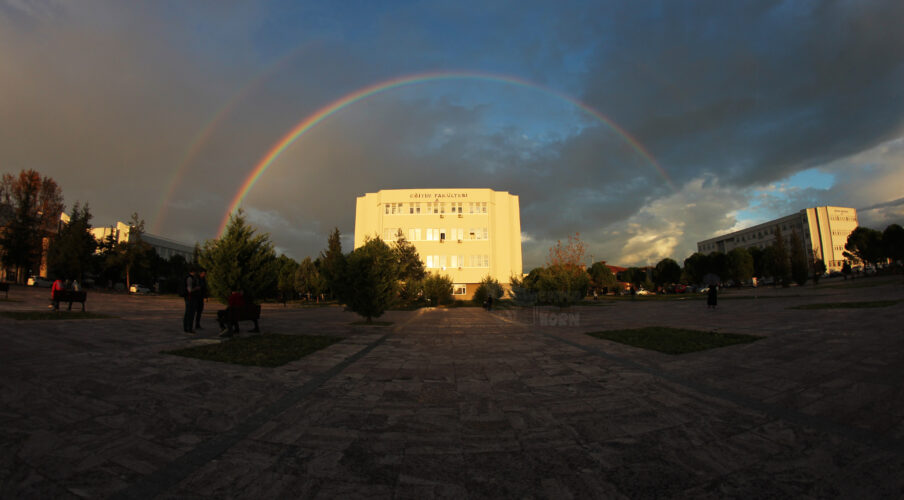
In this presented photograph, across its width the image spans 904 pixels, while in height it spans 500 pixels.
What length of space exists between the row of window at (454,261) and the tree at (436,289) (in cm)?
972

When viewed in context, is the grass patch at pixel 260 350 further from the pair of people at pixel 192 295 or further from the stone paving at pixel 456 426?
the pair of people at pixel 192 295

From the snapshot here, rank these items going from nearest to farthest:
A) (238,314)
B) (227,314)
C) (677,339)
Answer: (677,339), (227,314), (238,314)

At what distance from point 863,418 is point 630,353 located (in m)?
4.00

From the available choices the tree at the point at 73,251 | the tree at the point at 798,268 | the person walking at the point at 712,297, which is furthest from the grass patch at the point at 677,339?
the tree at the point at 73,251

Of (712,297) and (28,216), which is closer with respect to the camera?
(712,297)

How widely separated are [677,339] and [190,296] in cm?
1272

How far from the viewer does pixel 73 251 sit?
1460 inches

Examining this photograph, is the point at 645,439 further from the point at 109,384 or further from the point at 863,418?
the point at 109,384

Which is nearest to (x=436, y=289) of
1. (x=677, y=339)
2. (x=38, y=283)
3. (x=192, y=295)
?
(x=192, y=295)

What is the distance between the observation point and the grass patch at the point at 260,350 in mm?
6430

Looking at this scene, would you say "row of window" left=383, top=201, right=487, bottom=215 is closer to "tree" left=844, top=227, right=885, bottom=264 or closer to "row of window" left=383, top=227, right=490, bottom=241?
"row of window" left=383, top=227, right=490, bottom=241

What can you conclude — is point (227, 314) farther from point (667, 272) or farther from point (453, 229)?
point (667, 272)

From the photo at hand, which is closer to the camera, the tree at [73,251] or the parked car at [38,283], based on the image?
the tree at [73,251]

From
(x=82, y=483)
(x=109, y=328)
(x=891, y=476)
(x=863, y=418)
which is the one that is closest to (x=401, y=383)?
(x=82, y=483)
